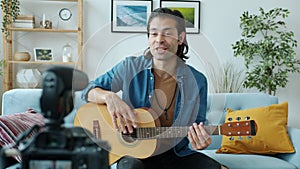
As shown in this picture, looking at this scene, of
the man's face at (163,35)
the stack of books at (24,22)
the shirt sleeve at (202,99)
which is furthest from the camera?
the stack of books at (24,22)

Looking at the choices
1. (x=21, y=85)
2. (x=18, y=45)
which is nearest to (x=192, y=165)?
(x=21, y=85)

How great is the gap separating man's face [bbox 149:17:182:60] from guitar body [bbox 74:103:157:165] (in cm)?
26

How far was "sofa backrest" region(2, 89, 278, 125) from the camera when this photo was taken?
2359 millimetres

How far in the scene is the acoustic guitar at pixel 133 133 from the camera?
1477 millimetres

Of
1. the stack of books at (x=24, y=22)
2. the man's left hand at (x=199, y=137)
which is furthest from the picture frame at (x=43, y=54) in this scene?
the man's left hand at (x=199, y=137)

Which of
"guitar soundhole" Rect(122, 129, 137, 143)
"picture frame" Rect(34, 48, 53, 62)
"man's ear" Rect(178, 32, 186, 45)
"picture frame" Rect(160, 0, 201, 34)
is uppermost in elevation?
"picture frame" Rect(160, 0, 201, 34)

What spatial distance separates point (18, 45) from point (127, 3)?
1025 mm

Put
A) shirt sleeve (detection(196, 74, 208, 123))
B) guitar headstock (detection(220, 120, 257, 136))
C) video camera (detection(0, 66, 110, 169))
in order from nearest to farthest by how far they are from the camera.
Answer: video camera (detection(0, 66, 110, 169))
guitar headstock (detection(220, 120, 257, 136))
shirt sleeve (detection(196, 74, 208, 123))

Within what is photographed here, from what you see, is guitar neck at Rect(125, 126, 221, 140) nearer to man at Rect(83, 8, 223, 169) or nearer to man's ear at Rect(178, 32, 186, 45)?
man at Rect(83, 8, 223, 169)

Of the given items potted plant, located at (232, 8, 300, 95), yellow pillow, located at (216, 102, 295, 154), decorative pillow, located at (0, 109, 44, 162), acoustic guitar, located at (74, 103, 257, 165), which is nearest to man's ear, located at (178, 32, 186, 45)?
acoustic guitar, located at (74, 103, 257, 165)

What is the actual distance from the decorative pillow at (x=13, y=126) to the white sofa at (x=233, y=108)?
0.20m

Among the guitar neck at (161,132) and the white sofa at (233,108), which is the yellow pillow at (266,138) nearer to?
the white sofa at (233,108)

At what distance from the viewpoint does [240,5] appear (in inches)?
143

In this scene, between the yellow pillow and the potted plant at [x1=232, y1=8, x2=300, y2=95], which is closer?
the yellow pillow
